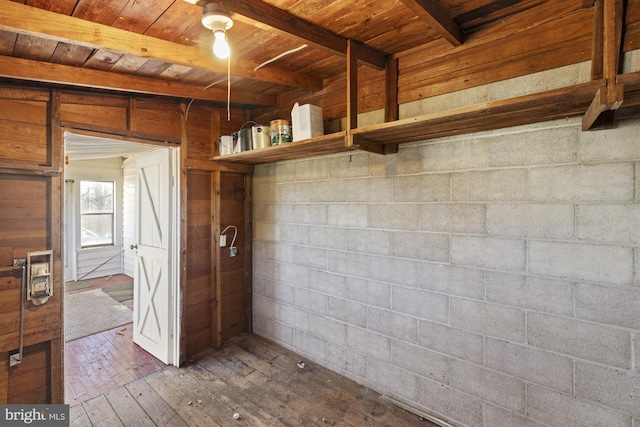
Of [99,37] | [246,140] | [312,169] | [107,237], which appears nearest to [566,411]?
[312,169]

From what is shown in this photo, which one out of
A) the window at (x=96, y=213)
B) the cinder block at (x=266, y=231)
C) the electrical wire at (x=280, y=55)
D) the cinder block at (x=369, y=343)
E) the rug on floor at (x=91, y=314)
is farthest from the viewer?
the window at (x=96, y=213)

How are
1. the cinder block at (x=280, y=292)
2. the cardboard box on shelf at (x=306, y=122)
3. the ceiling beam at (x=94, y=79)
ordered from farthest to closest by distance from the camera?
the cinder block at (x=280, y=292) < the cardboard box on shelf at (x=306, y=122) < the ceiling beam at (x=94, y=79)

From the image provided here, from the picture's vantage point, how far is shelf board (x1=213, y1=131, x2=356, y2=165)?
85.1 inches

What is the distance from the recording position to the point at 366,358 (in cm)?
258

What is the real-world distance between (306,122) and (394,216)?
991 mm

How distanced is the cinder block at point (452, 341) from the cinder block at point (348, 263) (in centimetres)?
62

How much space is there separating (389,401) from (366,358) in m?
0.34

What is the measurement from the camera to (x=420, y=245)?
2248 millimetres

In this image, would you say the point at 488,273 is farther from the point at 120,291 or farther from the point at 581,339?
the point at 120,291

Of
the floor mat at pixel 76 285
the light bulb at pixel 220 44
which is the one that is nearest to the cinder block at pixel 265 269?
the light bulb at pixel 220 44

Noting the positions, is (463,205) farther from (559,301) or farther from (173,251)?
(173,251)

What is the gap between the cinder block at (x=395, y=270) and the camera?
2.28 metres

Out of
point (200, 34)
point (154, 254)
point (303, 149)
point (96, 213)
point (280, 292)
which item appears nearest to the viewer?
point (200, 34)

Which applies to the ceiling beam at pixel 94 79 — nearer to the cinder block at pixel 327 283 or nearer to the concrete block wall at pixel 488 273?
the concrete block wall at pixel 488 273
